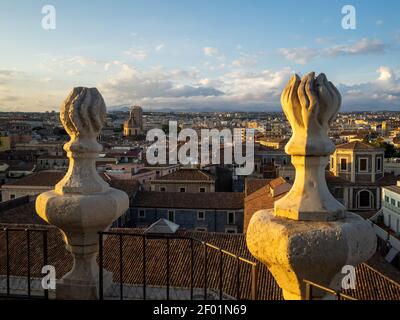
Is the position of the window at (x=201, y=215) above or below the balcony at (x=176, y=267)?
below

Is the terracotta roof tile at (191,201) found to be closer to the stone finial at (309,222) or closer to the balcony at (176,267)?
the balcony at (176,267)

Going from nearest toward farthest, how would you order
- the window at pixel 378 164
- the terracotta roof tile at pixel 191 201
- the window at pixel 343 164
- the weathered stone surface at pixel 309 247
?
1. the weathered stone surface at pixel 309 247
2. the terracotta roof tile at pixel 191 201
3. the window at pixel 378 164
4. the window at pixel 343 164

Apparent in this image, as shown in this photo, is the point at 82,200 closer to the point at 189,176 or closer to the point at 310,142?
the point at 310,142

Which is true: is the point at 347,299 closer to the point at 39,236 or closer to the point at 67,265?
the point at 67,265

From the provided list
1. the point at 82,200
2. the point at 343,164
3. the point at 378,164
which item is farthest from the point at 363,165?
the point at 82,200

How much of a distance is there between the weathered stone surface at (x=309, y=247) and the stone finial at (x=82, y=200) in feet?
4.93

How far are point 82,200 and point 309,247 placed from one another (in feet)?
6.67

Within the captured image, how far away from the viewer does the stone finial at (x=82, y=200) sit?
4055 millimetres

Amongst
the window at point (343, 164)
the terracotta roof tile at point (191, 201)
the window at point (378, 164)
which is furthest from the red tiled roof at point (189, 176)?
the window at point (378, 164)

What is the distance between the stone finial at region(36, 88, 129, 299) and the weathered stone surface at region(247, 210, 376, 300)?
1502 mm

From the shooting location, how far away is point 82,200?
159 inches

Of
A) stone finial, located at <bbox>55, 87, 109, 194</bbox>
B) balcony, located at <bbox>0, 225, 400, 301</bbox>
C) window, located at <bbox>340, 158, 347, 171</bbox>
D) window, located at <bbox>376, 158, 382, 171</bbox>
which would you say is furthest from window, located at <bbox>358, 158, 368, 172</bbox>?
stone finial, located at <bbox>55, 87, 109, 194</bbox>

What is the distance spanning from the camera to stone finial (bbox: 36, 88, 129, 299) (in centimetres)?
405
